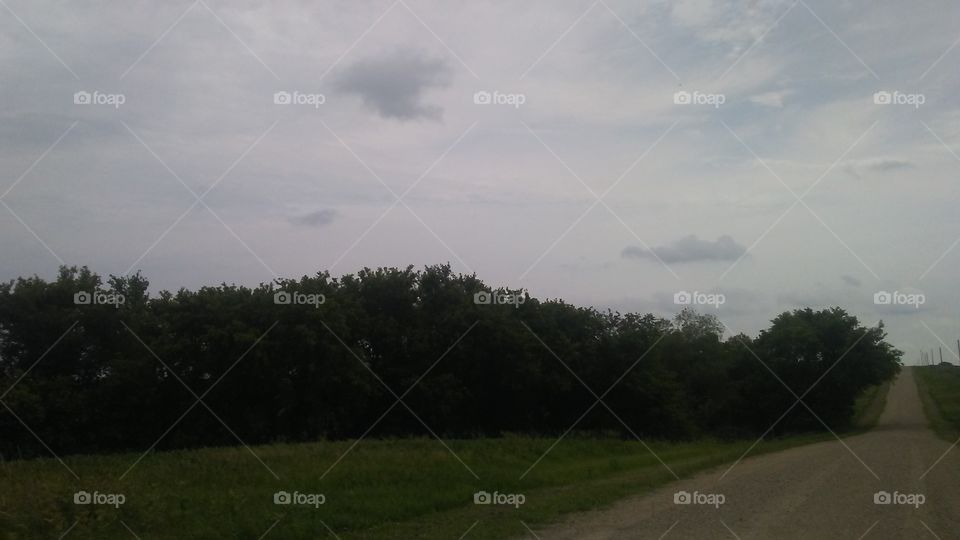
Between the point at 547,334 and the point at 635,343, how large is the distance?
5513mm

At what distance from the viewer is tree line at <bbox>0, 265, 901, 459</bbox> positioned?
3722cm

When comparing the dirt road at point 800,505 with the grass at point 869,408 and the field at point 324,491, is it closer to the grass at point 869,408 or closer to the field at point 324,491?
the field at point 324,491

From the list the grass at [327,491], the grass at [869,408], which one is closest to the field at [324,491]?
the grass at [327,491]

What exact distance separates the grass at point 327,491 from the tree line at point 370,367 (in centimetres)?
1524

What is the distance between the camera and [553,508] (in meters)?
14.4

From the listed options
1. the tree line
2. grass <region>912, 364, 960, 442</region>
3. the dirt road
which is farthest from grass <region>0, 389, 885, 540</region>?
grass <region>912, 364, 960, 442</region>

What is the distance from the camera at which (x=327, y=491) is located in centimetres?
1555

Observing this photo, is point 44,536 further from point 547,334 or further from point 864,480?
point 547,334

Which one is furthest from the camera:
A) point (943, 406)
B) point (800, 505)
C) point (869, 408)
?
point (869, 408)

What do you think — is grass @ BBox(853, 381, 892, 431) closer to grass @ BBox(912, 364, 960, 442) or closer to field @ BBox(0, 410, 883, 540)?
grass @ BBox(912, 364, 960, 442)

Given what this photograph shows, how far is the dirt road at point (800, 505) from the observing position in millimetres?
12000

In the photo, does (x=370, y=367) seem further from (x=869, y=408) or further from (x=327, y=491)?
(x=869, y=408)

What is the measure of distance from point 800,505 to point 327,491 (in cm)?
899

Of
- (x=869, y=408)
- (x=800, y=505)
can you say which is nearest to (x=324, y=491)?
(x=800, y=505)
